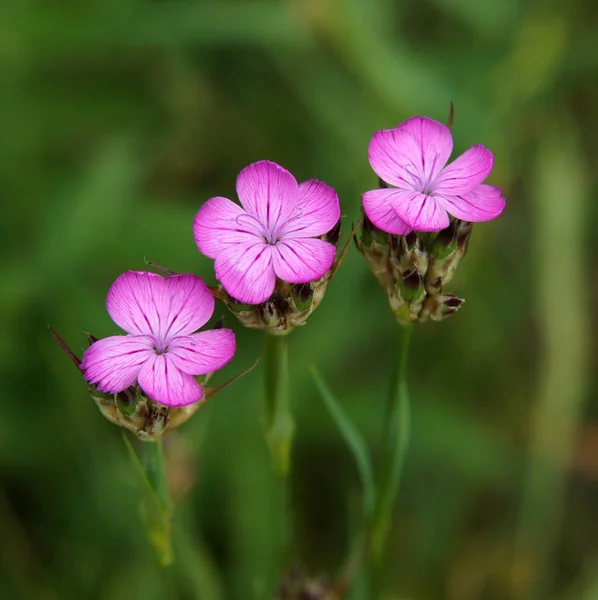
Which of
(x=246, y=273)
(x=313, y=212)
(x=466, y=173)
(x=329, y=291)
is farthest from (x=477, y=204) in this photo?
(x=329, y=291)

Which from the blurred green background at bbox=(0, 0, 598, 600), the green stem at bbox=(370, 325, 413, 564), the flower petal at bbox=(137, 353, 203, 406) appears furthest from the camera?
the blurred green background at bbox=(0, 0, 598, 600)

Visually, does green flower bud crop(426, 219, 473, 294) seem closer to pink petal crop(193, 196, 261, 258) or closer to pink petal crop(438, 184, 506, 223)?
pink petal crop(438, 184, 506, 223)

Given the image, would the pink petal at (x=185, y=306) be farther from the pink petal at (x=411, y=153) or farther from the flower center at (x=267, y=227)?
the pink petal at (x=411, y=153)

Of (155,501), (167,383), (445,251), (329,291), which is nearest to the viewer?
(167,383)

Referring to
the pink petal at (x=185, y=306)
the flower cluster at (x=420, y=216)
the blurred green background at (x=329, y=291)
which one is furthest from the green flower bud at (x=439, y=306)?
the blurred green background at (x=329, y=291)

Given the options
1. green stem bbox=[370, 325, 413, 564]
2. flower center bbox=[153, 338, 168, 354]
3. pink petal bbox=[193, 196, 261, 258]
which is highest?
pink petal bbox=[193, 196, 261, 258]

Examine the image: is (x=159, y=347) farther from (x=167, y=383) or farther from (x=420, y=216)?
(x=420, y=216)

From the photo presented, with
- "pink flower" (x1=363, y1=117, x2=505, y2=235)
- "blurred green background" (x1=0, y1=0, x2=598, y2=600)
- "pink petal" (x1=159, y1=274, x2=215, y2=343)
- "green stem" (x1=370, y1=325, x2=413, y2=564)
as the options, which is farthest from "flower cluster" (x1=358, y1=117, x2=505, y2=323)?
"blurred green background" (x1=0, y1=0, x2=598, y2=600)
